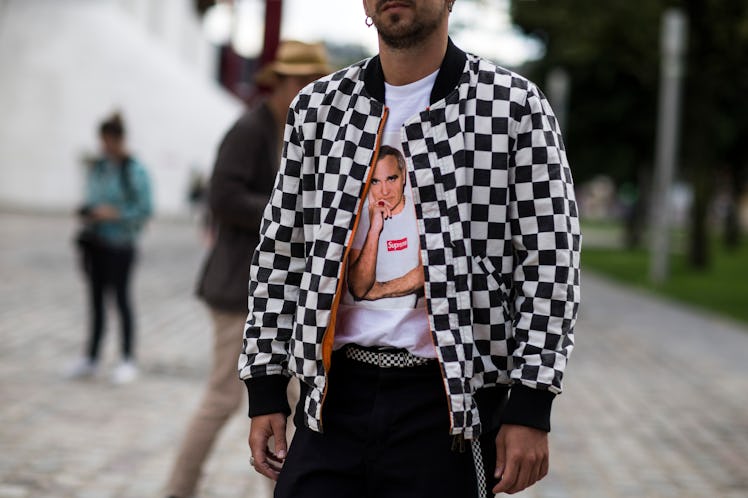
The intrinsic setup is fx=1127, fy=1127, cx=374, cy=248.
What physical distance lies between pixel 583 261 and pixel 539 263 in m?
27.8

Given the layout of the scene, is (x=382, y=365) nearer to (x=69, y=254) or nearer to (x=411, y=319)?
(x=411, y=319)

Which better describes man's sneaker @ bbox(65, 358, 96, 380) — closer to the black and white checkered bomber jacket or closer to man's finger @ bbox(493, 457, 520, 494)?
the black and white checkered bomber jacket

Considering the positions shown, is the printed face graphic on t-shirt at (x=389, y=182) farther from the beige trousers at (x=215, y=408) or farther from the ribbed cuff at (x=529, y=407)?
the beige trousers at (x=215, y=408)

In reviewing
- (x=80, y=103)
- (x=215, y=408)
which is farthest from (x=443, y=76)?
(x=80, y=103)

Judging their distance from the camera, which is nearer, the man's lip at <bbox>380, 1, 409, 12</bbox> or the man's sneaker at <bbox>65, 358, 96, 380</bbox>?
the man's lip at <bbox>380, 1, 409, 12</bbox>

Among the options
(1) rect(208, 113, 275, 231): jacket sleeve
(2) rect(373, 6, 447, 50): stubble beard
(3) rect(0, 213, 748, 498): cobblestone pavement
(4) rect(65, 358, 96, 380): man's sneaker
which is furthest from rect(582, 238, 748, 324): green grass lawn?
(2) rect(373, 6, 447, 50): stubble beard

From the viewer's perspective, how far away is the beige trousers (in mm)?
4426

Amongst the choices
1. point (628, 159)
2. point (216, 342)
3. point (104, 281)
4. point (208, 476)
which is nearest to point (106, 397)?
point (104, 281)

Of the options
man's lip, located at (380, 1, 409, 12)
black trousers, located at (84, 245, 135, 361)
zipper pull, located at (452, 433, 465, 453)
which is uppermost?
man's lip, located at (380, 1, 409, 12)

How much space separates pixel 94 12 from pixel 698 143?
3208 centimetres

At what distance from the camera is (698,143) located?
82.0 feet

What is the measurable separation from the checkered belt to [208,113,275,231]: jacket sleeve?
2026 mm

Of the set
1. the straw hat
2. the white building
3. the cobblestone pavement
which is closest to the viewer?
the straw hat

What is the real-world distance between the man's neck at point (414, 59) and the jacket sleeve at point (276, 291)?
0.84 feet
